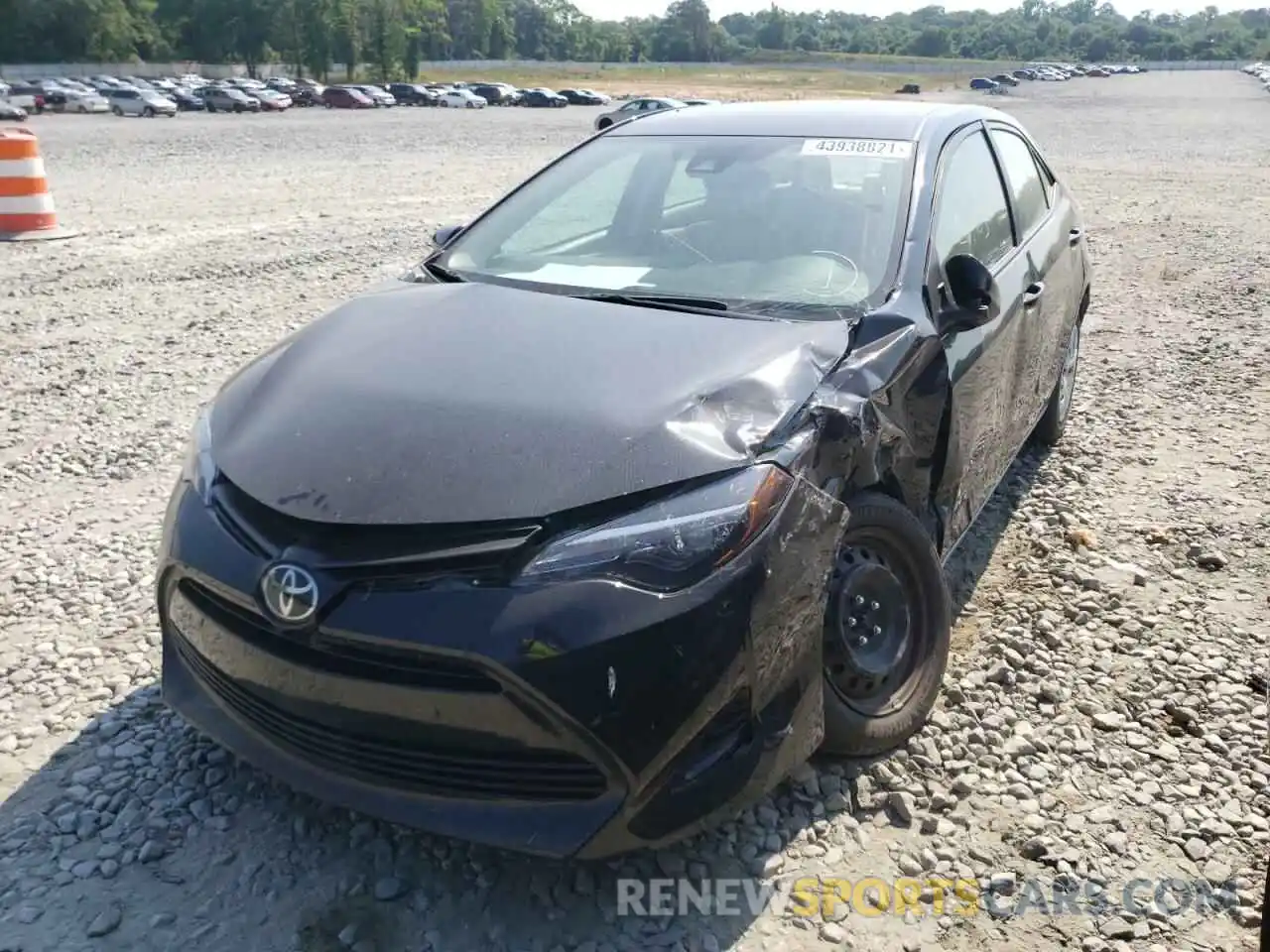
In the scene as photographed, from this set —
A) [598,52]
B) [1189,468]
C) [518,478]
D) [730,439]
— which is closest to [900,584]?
[730,439]

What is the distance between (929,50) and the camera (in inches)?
6407

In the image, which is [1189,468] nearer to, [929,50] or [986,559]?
[986,559]

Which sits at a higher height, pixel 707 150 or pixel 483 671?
pixel 707 150

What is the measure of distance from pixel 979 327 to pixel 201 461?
239 centimetres

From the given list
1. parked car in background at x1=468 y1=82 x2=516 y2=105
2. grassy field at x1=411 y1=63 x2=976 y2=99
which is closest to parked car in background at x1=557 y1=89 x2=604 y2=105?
parked car in background at x1=468 y1=82 x2=516 y2=105

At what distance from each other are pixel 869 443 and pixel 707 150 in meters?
1.64

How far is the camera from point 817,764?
2.98m

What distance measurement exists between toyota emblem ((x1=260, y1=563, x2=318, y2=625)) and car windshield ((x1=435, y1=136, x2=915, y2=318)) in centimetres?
143

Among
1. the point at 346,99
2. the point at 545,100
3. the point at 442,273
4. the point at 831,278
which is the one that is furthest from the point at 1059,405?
the point at 346,99

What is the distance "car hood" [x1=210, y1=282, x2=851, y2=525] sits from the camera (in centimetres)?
235

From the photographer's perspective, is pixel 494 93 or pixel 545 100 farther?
pixel 494 93

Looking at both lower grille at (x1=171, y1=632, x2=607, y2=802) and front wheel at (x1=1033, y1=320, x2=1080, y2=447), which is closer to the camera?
lower grille at (x1=171, y1=632, x2=607, y2=802)

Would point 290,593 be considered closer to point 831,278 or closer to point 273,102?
point 831,278

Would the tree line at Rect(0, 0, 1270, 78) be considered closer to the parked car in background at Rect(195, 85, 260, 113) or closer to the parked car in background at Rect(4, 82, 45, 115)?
the parked car in background at Rect(4, 82, 45, 115)
